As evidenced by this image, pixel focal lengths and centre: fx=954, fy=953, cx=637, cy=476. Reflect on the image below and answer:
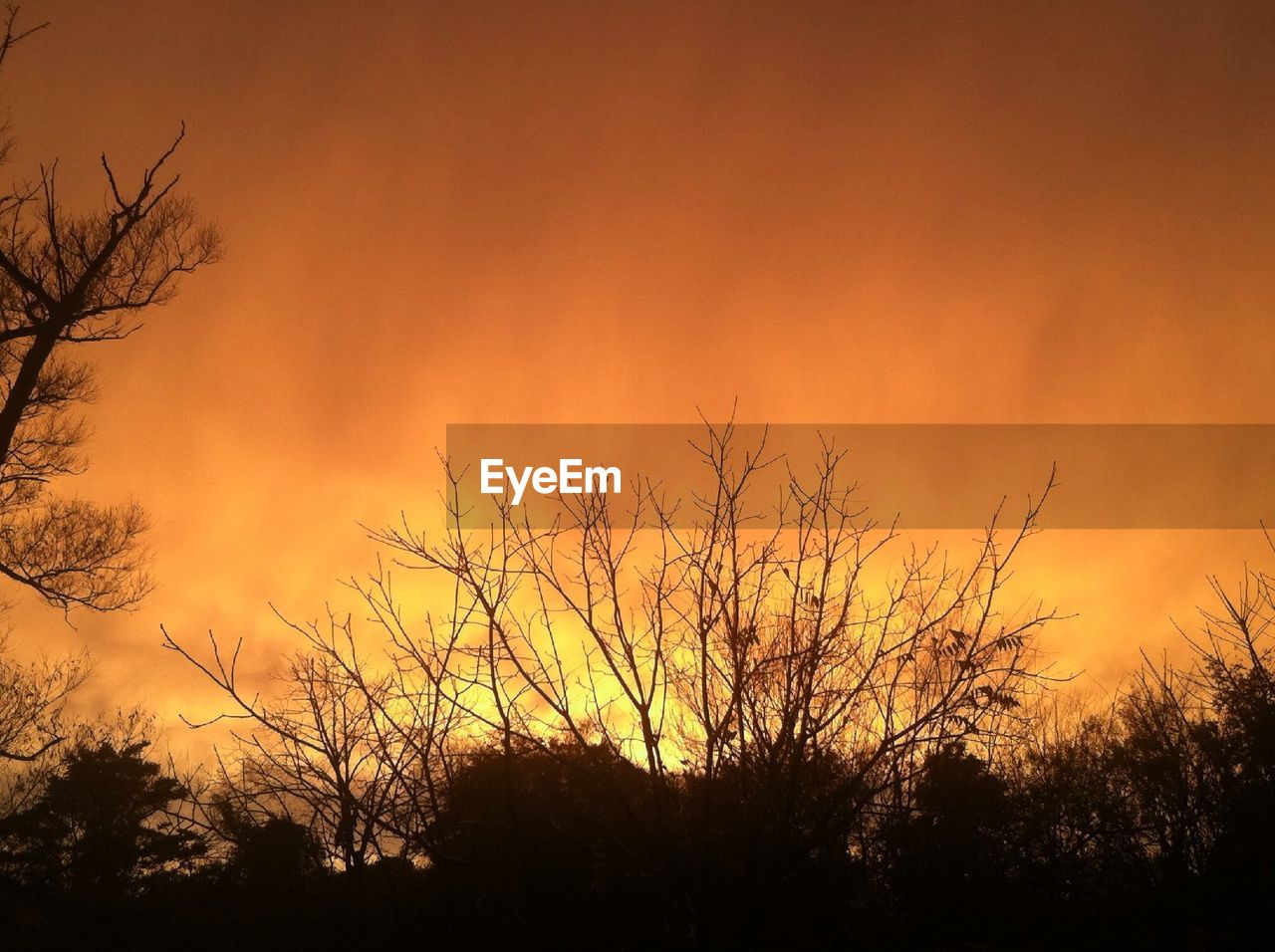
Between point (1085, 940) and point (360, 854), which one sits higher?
point (360, 854)

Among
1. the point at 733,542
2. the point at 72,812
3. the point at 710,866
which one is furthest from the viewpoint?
the point at 72,812

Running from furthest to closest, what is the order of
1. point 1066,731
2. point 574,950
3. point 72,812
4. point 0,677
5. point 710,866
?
point 72,812 < point 1066,731 < point 0,677 < point 574,950 < point 710,866

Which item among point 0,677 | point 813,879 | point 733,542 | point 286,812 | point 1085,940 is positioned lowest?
point 1085,940

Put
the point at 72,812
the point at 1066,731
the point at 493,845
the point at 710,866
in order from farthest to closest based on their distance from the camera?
the point at 72,812 → the point at 1066,731 → the point at 493,845 → the point at 710,866

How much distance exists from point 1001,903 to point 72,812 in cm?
2736

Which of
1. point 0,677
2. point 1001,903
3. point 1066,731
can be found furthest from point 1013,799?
point 0,677

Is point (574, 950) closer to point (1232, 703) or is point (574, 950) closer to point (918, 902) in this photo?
point (918, 902)

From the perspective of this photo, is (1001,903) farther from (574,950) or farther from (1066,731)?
(1066,731)

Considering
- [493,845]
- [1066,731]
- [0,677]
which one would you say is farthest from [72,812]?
[1066,731]

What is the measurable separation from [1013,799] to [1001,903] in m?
3.54

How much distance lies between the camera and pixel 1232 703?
1123cm

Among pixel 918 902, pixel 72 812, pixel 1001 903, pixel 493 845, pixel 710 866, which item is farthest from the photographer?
pixel 72 812

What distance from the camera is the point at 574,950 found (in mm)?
5387

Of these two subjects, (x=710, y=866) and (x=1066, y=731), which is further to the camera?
(x=1066, y=731)
